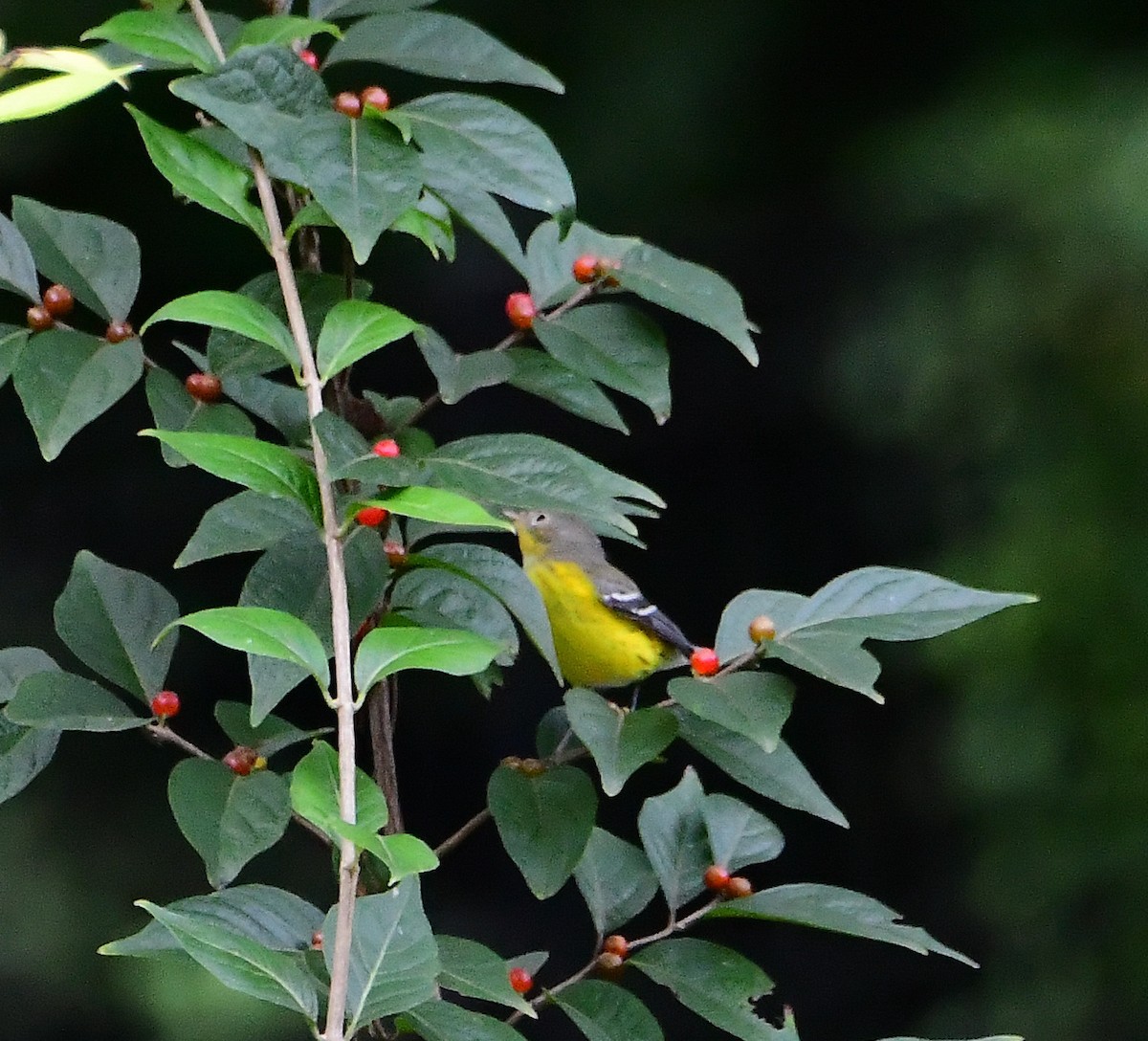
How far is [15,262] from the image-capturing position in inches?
30.8

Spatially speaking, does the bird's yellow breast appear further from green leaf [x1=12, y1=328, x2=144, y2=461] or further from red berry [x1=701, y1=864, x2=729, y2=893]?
green leaf [x1=12, y1=328, x2=144, y2=461]

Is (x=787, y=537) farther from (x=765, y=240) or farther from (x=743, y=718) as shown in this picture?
(x=743, y=718)

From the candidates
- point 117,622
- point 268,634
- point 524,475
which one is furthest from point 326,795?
point 117,622

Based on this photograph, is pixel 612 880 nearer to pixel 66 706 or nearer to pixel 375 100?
pixel 66 706

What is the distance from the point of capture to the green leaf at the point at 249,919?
66 cm

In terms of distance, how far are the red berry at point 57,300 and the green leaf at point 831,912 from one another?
44 centimetres

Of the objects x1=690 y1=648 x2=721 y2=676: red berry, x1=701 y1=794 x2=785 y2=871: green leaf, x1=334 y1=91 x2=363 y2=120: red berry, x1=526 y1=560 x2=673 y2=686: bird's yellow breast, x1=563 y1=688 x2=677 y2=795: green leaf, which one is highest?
x1=334 y1=91 x2=363 y2=120: red berry

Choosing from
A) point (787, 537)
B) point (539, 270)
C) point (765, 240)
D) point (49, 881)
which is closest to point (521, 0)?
point (765, 240)

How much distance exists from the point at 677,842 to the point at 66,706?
32 centimetres

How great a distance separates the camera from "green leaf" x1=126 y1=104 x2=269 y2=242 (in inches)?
27.3

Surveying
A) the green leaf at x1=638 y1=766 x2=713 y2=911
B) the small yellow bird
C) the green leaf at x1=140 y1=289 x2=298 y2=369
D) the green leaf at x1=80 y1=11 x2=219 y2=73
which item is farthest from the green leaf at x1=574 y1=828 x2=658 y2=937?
the small yellow bird

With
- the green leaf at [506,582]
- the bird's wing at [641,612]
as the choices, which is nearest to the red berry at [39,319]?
the green leaf at [506,582]

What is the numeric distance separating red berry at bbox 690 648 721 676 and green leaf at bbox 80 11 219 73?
35cm

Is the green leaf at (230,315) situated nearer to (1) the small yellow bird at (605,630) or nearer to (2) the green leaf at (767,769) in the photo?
(2) the green leaf at (767,769)
